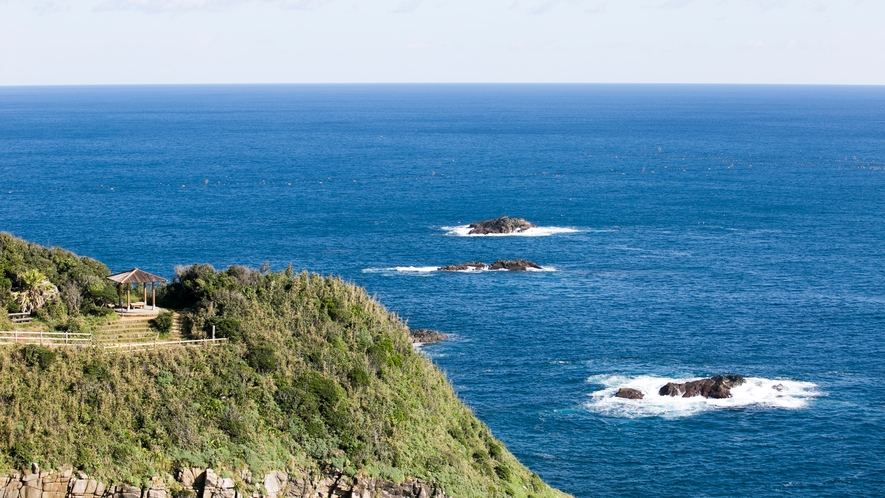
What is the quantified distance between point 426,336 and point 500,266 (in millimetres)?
30542

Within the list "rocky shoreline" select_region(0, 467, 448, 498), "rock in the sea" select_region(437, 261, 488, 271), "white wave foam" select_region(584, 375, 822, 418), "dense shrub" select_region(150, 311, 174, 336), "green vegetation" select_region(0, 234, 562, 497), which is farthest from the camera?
"rock in the sea" select_region(437, 261, 488, 271)

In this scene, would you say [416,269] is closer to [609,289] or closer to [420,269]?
[420,269]

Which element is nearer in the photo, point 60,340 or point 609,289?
point 60,340

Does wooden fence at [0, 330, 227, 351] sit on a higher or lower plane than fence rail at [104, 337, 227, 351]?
higher

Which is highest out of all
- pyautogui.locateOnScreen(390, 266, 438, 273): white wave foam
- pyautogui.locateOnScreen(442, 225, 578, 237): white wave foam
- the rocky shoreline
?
the rocky shoreline

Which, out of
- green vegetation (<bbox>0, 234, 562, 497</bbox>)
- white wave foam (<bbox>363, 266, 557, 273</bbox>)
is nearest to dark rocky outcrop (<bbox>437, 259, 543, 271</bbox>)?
white wave foam (<bbox>363, 266, 557, 273</bbox>)

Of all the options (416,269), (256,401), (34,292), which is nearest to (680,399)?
(256,401)

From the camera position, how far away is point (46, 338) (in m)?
45.6

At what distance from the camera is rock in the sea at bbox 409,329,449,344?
88750 mm

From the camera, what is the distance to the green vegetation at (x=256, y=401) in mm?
40906

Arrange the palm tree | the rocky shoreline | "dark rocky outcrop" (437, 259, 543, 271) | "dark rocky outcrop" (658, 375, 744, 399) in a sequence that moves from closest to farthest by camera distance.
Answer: the rocky shoreline < the palm tree < "dark rocky outcrop" (658, 375, 744, 399) < "dark rocky outcrop" (437, 259, 543, 271)

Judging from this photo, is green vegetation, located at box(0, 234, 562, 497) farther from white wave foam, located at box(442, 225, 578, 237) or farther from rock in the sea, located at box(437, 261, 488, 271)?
white wave foam, located at box(442, 225, 578, 237)

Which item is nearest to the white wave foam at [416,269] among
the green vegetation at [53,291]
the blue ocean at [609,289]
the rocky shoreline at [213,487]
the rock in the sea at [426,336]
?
the blue ocean at [609,289]

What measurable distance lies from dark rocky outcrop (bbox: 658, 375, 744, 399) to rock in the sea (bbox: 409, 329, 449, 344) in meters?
21.0
